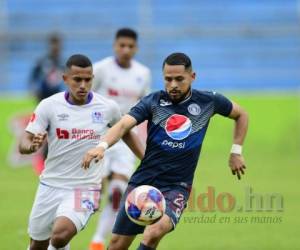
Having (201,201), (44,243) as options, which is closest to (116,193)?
(201,201)

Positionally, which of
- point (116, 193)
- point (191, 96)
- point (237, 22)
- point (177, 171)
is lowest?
point (116, 193)

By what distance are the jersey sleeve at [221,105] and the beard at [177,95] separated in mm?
298

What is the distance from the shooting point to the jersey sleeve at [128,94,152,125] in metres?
7.78

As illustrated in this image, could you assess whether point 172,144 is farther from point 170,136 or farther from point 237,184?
point 237,184

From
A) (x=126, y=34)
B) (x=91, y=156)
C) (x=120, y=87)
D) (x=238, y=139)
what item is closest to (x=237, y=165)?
(x=238, y=139)

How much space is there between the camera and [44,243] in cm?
828

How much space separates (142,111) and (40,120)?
42.0 inches

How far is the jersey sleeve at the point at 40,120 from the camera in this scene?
26.8 ft

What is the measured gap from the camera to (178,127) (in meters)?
7.87

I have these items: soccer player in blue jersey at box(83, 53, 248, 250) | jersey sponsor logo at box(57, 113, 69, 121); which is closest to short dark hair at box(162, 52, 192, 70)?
soccer player in blue jersey at box(83, 53, 248, 250)

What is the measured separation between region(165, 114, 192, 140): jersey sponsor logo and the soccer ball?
2.03ft

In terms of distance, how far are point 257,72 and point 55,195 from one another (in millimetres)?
18362

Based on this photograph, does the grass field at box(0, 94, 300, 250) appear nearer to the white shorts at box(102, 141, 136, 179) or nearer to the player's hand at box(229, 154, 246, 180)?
the white shorts at box(102, 141, 136, 179)

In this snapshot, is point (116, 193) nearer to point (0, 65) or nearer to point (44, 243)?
point (44, 243)
